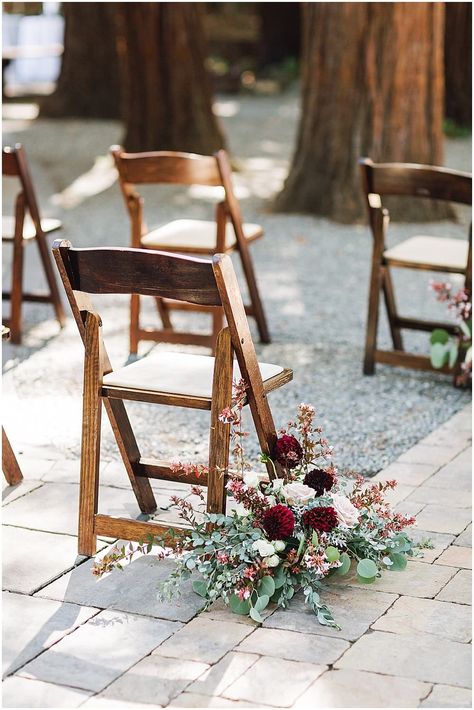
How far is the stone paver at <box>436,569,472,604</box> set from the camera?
3133 mm

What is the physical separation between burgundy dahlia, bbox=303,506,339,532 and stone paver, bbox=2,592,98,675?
62 centimetres

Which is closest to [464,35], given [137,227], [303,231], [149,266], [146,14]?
[146,14]

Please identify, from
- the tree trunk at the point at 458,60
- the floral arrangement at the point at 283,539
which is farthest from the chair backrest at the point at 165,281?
the tree trunk at the point at 458,60

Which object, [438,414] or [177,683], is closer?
[177,683]

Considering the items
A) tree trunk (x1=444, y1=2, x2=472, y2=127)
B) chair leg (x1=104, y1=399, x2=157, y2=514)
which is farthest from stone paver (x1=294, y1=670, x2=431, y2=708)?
tree trunk (x1=444, y1=2, x2=472, y2=127)

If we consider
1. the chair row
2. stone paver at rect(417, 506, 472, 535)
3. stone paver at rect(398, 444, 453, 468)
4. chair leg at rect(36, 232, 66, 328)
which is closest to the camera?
stone paver at rect(417, 506, 472, 535)

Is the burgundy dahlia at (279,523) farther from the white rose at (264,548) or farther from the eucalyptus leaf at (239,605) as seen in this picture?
the eucalyptus leaf at (239,605)

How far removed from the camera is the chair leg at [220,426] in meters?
3.11

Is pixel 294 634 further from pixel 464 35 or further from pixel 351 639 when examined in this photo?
pixel 464 35

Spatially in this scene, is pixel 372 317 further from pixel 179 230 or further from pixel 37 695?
pixel 37 695

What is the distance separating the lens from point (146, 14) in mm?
10406

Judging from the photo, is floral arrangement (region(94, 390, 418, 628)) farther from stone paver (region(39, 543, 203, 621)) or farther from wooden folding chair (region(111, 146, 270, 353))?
wooden folding chair (region(111, 146, 270, 353))

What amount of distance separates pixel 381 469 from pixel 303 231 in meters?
4.64

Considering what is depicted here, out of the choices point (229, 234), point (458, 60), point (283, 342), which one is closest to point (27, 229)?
point (229, 234)
